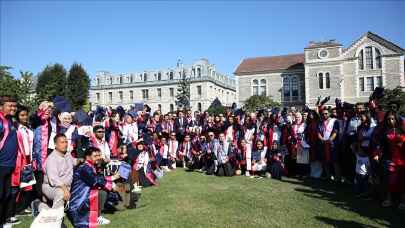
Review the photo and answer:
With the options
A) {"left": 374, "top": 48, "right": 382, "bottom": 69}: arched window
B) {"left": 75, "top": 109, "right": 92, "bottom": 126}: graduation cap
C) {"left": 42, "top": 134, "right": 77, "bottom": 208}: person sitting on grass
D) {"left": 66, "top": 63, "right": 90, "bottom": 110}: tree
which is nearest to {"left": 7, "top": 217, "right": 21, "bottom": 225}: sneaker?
{"left": 42, "top": 134, "right": 77, "bottom": 208}: person sitting on grass

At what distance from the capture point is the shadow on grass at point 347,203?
5613 millimetres

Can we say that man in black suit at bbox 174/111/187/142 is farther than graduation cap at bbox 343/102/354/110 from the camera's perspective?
Yes

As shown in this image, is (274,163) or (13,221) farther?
(274,163)

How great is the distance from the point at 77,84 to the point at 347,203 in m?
59.2

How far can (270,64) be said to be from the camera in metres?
59.2

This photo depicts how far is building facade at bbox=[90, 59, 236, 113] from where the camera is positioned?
72250mm

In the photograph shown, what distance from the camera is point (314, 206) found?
662 centimetres

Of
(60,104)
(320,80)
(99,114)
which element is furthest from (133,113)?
(320,80)

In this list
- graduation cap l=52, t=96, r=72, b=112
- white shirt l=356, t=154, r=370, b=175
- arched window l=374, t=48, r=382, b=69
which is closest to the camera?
graduation cap l=52, t=96, r=72, b=112

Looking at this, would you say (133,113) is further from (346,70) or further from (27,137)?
(346,70)

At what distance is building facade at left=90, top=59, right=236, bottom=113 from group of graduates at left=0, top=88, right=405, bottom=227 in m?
57.9

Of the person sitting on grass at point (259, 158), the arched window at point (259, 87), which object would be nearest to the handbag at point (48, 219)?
the person sitting on grass at point (259, 158)

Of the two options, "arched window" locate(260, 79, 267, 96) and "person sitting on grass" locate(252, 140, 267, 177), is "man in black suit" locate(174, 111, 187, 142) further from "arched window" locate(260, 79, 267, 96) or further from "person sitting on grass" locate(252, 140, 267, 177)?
"arched window" locate(260, 79, 267, 96)

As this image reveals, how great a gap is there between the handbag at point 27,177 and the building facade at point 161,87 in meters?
64.0
